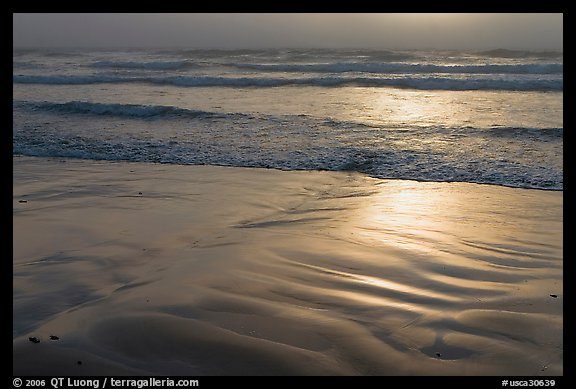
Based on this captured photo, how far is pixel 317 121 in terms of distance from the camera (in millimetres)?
12531

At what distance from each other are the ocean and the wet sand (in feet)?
6.74

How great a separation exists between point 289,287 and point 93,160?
640 centimetres

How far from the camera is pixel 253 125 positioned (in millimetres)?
12102

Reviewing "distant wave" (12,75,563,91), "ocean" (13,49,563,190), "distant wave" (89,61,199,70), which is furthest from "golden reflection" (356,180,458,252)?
"distant wave" (89,61,199,70)

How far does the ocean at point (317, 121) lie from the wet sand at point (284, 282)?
2.05m

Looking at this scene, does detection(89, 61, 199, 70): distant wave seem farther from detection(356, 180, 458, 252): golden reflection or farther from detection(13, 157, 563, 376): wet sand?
detection(356, 180, 458, 252): golden reflection

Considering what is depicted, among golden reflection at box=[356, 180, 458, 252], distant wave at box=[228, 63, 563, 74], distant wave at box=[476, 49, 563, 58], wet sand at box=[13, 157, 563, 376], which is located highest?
distant wave at box=[476, 49, 563, 58]

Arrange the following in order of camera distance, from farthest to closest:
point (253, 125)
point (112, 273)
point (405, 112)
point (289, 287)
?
point (405, 112) → point (253, 125) → point (112, 273) → point (289, 287)

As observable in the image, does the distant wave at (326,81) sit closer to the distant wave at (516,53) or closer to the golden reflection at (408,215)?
the golden reflection at (408,215)

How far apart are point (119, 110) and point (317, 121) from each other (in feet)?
17.6

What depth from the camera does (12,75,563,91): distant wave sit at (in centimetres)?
2050
